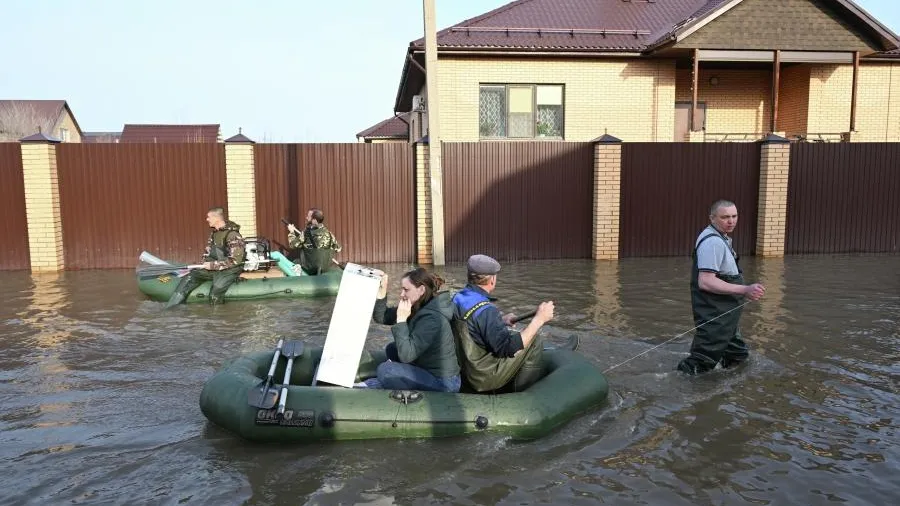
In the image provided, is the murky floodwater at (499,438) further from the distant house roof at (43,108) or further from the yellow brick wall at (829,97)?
the distant house roof at (43,108)

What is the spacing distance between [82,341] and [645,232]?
10.5 meters

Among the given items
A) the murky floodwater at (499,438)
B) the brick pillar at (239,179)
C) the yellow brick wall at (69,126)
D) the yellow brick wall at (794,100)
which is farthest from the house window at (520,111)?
the yellow brick wall at (69,126)

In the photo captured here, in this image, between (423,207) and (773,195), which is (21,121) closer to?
(423,207)

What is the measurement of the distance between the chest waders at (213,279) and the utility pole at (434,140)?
425 cm

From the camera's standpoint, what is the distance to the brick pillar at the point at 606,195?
45.3ft

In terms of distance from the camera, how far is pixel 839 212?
14805 millimetres

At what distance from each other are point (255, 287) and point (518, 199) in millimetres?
5992

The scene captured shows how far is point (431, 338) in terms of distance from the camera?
4.86 m

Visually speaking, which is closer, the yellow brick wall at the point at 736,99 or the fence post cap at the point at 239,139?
the fence post cap at the point at 239,139

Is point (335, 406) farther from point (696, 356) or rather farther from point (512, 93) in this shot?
point (512, 93)

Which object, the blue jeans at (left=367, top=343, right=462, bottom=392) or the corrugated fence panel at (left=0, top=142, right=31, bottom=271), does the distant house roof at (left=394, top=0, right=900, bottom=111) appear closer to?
the corrugated fence panel at (left=0, top=142, right=31, bottom=271)

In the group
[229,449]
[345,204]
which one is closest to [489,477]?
[229,449]

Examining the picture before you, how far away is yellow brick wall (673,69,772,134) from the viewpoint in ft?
64.1

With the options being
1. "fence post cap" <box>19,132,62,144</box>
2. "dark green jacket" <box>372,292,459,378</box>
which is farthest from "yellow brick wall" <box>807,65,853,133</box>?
"fence post cap" <box>19,132,62,144</box>
